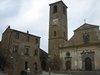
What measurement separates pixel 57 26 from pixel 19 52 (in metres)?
13.3

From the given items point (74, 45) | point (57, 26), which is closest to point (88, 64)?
point (74, 45)

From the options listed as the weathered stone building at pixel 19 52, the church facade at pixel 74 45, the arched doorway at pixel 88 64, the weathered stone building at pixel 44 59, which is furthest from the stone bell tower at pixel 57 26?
the arched doorway at pixel 88 64

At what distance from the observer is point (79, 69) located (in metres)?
43.8

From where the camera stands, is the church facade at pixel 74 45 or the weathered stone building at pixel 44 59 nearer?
the church facade at pixel 74 45

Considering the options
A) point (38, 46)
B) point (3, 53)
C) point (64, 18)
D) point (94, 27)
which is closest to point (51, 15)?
point (64, 18)

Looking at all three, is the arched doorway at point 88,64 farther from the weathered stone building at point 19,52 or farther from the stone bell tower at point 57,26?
the weathered stone building at point 19,52

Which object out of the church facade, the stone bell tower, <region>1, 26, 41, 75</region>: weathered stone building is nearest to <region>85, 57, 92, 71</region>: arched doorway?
the church facade

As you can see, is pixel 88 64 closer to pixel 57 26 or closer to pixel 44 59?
pixel 57 26

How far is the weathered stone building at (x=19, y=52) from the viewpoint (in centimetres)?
4150

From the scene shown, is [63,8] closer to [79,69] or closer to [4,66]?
[79,69]

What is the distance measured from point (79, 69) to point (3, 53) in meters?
17.6

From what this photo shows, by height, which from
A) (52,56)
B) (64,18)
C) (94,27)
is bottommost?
(52,56)

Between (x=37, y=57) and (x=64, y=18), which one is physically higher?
(x=64, y=18)

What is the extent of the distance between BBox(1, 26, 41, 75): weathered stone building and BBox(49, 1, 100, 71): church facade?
5.01 m
